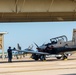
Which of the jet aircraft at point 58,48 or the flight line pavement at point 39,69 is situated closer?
the flight line pavement at point 39,69

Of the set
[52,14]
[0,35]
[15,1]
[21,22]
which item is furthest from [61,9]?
[0,35]

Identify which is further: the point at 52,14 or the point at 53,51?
the point at 53,51

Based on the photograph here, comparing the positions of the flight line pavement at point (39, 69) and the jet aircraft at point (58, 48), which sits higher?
the jet aircraft at point (58, 48)

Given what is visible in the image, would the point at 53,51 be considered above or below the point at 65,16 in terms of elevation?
below

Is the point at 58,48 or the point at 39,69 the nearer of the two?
the point at 39,69

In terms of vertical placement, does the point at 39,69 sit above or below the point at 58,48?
below

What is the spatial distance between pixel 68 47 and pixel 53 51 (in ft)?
7.07

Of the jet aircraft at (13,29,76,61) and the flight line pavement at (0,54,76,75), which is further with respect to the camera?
the jet aircraft at (13,29,76,61)

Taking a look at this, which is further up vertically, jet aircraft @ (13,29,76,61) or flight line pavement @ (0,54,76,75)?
jet aircraft @ (13,29,76,61)

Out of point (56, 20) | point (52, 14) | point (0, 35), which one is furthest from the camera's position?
point (0, 35)

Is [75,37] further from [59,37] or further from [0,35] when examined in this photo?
[0,35]

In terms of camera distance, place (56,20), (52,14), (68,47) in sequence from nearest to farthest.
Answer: (52,14) < (56,20) < (68,47)

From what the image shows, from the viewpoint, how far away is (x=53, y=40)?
39.2m

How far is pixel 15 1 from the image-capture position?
26.1 meters
